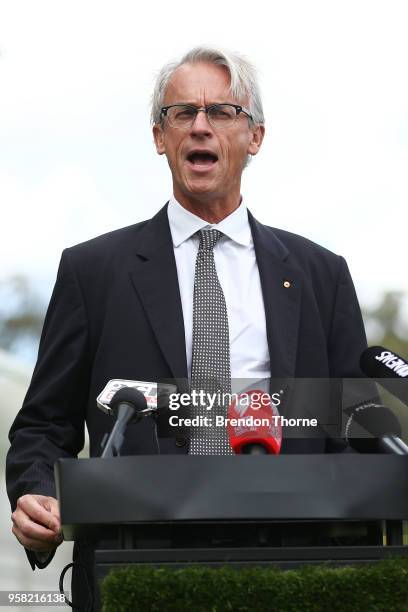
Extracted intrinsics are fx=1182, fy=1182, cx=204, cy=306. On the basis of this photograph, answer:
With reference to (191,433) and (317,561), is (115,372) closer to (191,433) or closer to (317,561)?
(191,433)

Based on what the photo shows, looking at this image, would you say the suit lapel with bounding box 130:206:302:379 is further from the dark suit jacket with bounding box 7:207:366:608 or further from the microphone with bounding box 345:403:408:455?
the microphone with bounding box 345:403:408:455

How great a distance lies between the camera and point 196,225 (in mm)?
3271

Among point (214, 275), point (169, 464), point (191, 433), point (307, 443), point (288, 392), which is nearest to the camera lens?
point (169, 464)

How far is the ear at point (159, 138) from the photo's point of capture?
3373 millimetres

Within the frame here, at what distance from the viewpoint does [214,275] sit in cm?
312

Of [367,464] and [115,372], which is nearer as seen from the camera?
[367,464]

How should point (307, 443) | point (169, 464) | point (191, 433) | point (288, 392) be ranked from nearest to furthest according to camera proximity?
point (169, 464) → point (191, 433) → point (288, 392) → point (307, 443)

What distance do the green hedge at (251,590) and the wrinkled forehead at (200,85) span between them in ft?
5.22

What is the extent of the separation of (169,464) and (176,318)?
104cm

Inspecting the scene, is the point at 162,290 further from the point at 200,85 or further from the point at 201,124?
Result: the point at 200,85

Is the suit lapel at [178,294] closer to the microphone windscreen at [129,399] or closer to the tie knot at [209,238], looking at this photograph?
the tie knot at [209,238]

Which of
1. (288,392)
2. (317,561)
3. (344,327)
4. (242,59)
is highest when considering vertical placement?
(242,59)

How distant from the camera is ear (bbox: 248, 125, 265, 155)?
11.1 feet

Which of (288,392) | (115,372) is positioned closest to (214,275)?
(115,372)
